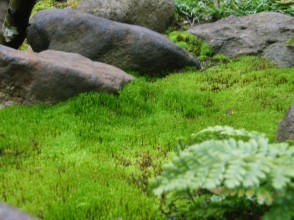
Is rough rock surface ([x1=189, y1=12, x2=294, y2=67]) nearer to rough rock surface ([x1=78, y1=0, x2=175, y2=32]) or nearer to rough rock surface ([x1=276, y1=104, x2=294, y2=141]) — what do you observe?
rough rock surface ([x1=78, y1=0, x2=175, y2=32])

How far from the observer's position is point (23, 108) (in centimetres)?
618

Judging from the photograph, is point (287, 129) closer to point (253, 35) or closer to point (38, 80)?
point (38, 80)

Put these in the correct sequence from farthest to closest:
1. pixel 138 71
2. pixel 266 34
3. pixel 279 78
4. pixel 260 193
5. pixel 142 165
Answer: pixel 266 34, pixel 138 71, pixel 279 78, pixel 142 165, pixel 260 193

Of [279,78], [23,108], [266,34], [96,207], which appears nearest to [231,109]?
[279,78]

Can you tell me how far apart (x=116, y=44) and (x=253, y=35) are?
12.6ft

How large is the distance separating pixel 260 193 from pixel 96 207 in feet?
5.12

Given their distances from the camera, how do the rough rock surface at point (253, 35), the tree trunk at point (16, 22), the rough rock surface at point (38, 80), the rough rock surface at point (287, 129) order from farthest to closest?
the rough rock surface at point (253, 35) < the rough rock surface at point (38, 80) < the tree trunk at point (16, 22) < the rough rock surface at point (287, 129)

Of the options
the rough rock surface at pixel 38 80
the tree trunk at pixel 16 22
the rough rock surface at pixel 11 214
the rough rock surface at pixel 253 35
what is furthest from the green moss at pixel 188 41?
the rough rock surface at pixel 11 214

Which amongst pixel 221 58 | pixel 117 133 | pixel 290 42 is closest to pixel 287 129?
pixel 117 133

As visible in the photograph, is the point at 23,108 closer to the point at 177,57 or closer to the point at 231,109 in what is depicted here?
the point at 231,109

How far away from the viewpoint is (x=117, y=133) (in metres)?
5.24

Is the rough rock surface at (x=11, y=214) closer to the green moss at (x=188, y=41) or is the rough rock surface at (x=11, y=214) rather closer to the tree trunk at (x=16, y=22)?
the tree trunk at (x=16, y=22)

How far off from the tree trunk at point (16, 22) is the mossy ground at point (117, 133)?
1077 mm

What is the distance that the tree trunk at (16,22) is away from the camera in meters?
4.97
